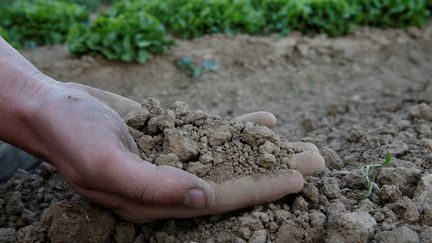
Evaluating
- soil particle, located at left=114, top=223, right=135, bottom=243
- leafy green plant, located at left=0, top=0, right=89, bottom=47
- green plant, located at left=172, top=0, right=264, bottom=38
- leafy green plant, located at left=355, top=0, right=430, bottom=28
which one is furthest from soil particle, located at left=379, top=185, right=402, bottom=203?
leafy green plant, located at left=0, top=0, right=89, bottom=47

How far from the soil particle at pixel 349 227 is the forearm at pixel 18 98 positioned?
4.16 feet

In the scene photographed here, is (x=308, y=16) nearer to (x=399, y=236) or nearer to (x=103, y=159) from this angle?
(x=399, y=236)

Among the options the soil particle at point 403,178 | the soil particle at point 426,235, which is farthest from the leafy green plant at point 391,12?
the soil particle at point 426,235

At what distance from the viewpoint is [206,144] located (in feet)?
7.00

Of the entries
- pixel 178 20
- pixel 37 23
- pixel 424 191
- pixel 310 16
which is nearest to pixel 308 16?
pixel 310 16

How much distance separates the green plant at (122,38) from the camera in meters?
4.62

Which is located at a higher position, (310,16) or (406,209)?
(406,209)

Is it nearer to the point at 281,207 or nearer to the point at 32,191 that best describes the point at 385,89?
the point at 281,207

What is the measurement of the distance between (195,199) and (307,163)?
562 millimetres

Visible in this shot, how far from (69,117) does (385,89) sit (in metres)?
3.35

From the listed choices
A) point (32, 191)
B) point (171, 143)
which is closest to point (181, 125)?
point (171, 143)

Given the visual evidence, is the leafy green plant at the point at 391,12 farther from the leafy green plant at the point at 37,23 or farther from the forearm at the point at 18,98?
the forearm at the point at 18,98

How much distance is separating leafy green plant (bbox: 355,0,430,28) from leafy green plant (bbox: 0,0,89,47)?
10.1ft

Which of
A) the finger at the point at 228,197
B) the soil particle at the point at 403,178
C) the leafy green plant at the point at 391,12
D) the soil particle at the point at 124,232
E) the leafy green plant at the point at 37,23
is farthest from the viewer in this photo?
the leafy green plant at the point at 391,12
